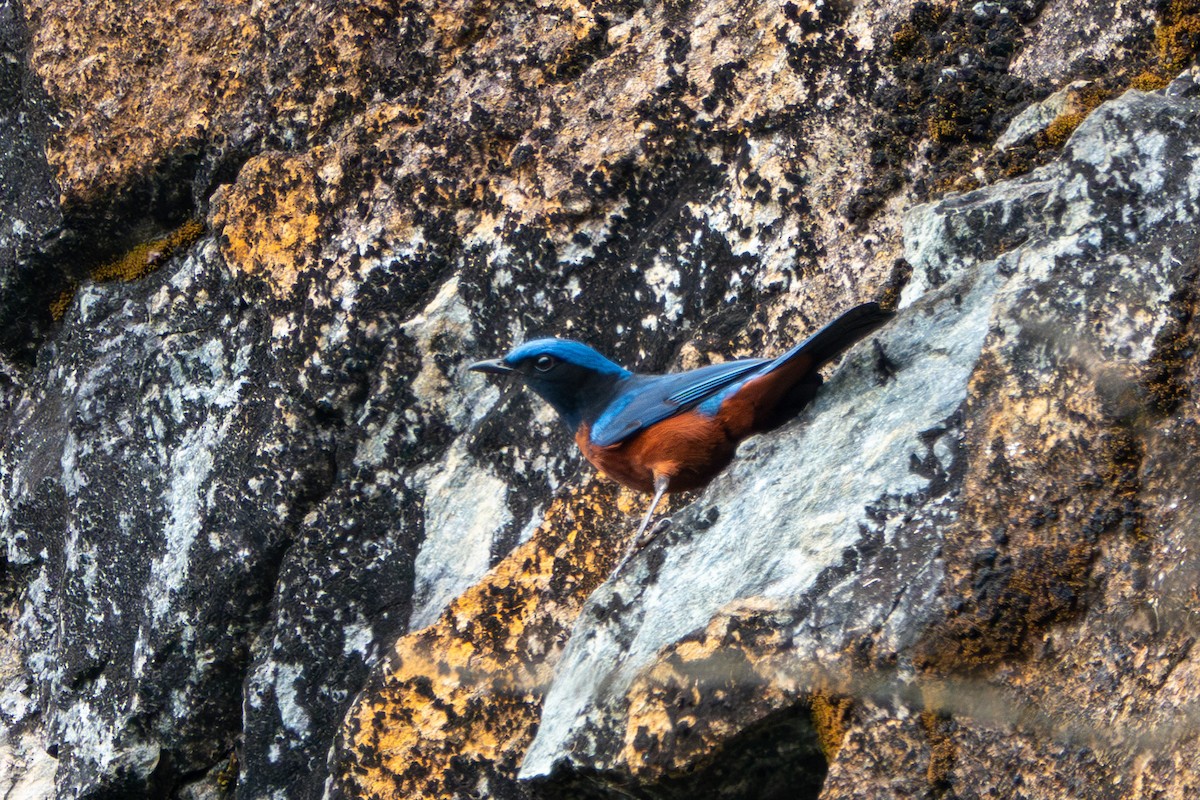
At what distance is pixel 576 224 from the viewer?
15.4 ft

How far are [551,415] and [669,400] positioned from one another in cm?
82

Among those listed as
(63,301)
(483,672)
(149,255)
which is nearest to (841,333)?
(483,672)

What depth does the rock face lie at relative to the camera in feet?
9.36

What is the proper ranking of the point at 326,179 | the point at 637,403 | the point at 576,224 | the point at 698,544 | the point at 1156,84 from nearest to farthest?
the point at 698,544 → the point at 1156,84 → the point at 637,403 → the point at 576,224 → the point at 326,179

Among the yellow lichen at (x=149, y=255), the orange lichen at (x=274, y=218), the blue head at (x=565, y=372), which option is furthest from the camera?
the yellow lichen at (x=149, y=255)

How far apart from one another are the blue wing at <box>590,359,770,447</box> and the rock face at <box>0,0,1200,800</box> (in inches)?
13.8

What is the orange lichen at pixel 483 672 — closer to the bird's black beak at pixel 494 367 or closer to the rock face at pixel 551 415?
the rock face at pixel 551 415

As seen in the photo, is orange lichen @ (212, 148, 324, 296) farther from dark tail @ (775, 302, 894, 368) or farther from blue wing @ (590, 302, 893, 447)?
dark tail @ (775, 302, 894, 368)

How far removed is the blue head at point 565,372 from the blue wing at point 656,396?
0.09m

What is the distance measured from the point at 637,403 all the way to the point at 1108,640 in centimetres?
179

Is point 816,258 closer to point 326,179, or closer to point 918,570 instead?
point 918,570

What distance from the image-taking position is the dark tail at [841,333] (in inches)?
134

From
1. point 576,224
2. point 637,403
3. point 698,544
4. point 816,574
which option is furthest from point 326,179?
point 816,574

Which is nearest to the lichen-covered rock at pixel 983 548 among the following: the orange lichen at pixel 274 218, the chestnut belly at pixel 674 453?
the chestnut belly at pixel 674 453
